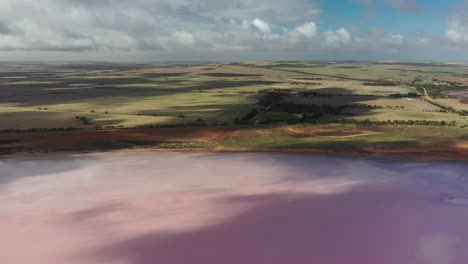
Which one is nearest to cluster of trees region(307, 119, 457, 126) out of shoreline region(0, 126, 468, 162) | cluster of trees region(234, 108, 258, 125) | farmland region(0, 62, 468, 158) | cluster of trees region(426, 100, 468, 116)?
farmland region(0, 62, 468, 158)

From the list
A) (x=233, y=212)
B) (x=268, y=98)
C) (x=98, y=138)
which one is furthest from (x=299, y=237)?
(x=268, y=98)

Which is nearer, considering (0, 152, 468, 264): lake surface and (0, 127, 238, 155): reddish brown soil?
(0, 152, 468, 264): lake surface

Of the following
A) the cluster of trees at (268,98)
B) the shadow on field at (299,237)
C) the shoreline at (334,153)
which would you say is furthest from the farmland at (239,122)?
the shadow on field at (299,237)

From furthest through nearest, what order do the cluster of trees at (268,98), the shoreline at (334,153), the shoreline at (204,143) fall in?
the cluster of trees at (268,98) < the shoreline at (204,143) < the shoreline at (334,153)

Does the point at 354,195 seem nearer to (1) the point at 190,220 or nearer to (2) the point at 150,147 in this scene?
(1) the point at 190,220

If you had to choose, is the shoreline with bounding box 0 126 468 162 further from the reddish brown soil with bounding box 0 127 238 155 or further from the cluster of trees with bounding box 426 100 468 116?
the cluster of trees with bounding box 426 100 468 116

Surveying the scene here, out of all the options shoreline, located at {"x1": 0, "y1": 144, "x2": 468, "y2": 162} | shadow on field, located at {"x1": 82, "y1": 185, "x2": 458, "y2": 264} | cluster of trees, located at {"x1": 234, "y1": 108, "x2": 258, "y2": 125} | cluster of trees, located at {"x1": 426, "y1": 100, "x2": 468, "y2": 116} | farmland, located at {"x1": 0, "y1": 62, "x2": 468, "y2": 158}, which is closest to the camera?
shadow on field, located at {"x1": 82, "y1": 185, "x2": 458, "y2": 264}

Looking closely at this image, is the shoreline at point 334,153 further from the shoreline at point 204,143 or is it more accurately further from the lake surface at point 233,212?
the lake surface at point 233,212
